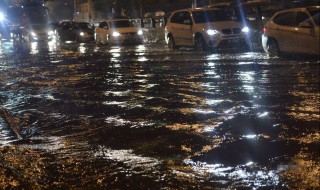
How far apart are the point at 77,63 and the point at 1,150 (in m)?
13.2

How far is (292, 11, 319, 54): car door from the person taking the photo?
15320 mm

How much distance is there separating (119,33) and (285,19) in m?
16.1

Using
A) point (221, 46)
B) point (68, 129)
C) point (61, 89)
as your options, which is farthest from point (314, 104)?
point (221, 46)

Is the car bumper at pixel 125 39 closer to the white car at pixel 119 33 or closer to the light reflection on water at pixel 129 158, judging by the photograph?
the white car at pixel 119 33

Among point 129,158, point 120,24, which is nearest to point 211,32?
point 120,24

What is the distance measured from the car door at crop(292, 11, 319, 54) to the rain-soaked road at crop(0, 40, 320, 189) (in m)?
0.81

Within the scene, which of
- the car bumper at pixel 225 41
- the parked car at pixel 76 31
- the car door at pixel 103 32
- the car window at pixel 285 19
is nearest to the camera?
the car window at pixel 285 19

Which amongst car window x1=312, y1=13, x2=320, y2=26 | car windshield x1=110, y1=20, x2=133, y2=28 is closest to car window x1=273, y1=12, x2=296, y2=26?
car window x1=312, y1=13, x2=320, y2=26

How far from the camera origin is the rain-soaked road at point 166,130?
5621mm

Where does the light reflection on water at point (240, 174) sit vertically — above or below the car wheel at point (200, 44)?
→ below

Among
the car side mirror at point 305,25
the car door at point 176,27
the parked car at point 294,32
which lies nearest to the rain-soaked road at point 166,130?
the parked car at point 294,32

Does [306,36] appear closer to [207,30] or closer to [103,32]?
[207,30]

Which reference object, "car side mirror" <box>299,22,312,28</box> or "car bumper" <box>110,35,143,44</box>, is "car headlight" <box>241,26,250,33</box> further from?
"car bumper" <box>110,35,143,44</box>

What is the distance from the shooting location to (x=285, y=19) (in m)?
16.8
